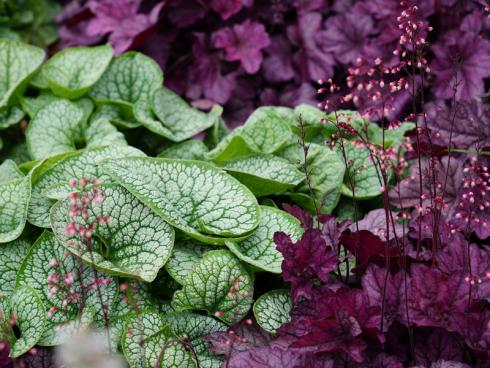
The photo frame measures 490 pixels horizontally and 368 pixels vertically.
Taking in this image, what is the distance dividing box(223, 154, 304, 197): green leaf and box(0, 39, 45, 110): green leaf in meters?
0.80

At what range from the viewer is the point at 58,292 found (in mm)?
1538

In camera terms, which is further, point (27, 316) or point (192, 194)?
point (192, 194)

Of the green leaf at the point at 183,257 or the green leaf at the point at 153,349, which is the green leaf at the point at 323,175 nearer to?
the green leaf at the point at 183,257

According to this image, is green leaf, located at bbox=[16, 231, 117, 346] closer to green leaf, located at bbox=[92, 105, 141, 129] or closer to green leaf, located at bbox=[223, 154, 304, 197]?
green leaf, located at bbox=[223, 154, 304, 197]

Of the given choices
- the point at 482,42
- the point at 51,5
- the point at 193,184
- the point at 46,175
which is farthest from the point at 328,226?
the point at 51,5

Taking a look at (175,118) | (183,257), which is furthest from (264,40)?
(183,257)

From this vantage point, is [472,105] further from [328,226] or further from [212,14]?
[212,14]

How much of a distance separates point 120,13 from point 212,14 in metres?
0.34

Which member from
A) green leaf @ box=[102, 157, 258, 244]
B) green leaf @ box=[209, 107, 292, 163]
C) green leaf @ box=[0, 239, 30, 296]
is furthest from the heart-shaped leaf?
green leaf @ box=[209, 107, 292, 163]

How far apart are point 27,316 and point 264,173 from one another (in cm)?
70

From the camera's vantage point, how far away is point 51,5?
3123mm

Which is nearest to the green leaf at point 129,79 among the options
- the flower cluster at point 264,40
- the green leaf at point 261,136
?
the flower cluster at point 264,40

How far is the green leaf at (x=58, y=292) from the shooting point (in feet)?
4.98

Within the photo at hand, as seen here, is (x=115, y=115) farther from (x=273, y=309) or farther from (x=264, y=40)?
(x=273, y=309)
